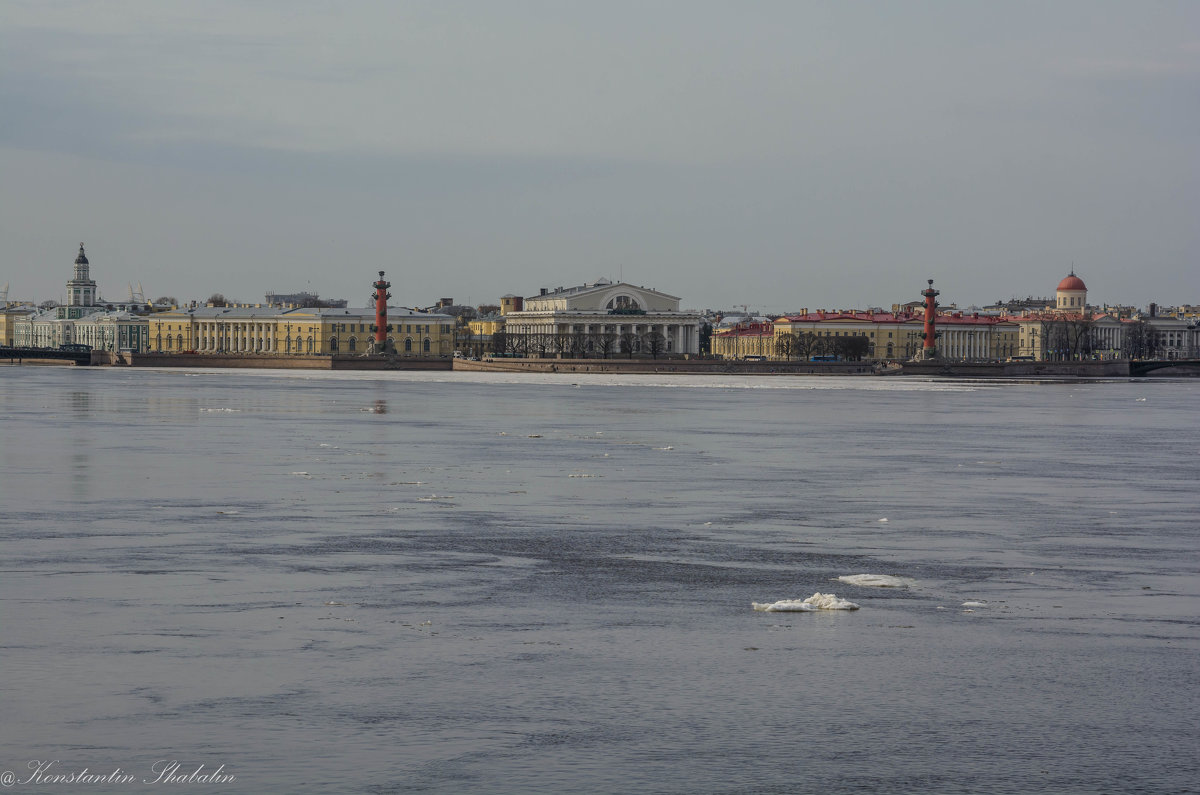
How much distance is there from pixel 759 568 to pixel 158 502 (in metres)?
6.40

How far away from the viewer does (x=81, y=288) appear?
547ft

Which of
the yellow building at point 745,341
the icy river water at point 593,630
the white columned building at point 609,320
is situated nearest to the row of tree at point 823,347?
the yellow building at point 745,341

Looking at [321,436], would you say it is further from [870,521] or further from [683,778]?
[683,778]

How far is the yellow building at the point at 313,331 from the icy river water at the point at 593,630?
101m

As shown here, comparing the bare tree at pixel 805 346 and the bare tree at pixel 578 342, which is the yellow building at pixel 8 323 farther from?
the bare tree at pixel 805 346

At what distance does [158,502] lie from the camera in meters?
14.1

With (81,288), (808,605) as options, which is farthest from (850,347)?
(808,605)

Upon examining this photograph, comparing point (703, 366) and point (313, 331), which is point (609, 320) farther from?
point (703, 366)

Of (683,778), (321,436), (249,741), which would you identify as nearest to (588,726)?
(683,778)

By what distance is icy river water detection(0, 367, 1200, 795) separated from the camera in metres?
5.75

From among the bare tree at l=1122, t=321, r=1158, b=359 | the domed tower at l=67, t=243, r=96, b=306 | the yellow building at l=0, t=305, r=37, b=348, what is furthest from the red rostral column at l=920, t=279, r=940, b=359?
the yellow building at l=0, t=305, r=37, b=348

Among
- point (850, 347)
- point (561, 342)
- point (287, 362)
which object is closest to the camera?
point (287, 362)

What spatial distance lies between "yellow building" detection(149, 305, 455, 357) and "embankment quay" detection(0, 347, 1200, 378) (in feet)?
48.6

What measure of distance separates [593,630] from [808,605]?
4.54ft
